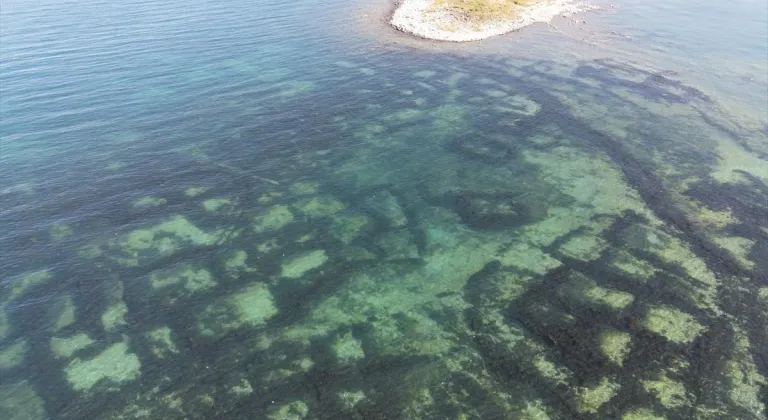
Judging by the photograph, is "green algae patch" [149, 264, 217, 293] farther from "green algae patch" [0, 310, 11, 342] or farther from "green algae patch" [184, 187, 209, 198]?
"green algae patch" [184, 187, 209, 198]

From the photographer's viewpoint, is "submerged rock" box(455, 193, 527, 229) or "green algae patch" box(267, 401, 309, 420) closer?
"green algae patch" box(267, 401, 309, 420)

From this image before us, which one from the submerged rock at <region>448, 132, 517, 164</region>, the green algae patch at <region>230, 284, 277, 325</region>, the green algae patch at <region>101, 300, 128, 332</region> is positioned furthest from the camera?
the submerged rock at <region>448, 132, 517, 164</region>

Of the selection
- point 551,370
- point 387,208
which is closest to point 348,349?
point 551,370

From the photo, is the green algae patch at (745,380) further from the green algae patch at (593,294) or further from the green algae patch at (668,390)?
the green algae patch at (593,294)

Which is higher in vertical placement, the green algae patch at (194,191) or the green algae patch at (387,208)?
the green algae patch at (387,208)

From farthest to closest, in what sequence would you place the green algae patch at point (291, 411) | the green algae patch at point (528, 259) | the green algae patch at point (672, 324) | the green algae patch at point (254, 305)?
the green algae patch at point (528, 259) < the green algae patch at point (254, 305) < the green algae patch at point (672, 324) < the green algae patch at point (291, 411)

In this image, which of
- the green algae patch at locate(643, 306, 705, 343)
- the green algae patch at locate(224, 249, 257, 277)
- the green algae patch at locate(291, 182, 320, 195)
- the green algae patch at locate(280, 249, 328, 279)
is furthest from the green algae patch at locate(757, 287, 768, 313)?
the green algae patch at locate(224, 249, 257, 277)

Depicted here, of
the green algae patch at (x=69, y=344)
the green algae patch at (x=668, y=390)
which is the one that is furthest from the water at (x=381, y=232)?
the green algae patch at (x=69, y=344)
